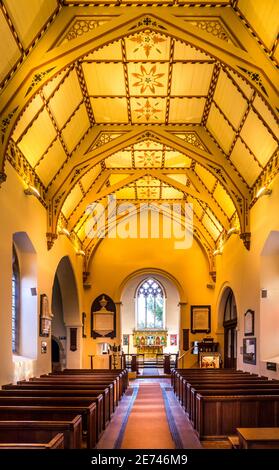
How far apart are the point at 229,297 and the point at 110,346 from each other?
537 cm

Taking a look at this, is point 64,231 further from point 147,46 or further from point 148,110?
point 147,46

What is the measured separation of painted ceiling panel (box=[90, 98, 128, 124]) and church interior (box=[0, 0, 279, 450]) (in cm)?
6

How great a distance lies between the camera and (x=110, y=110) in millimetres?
15961

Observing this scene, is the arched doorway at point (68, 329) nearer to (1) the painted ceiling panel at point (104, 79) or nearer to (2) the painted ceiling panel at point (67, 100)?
(2) the painted ceiling panel at point (67, 100)

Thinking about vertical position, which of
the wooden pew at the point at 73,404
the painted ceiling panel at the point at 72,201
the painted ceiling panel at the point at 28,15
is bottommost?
the wooden pew at the point at 73,404

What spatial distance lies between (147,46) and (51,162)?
4440mm

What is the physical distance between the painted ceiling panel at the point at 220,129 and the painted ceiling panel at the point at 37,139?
164 inches

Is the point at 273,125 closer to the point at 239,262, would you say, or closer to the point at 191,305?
the point at 239,262

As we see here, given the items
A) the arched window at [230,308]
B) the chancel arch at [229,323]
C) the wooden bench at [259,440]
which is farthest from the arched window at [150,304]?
the wooden bench at [259,440]

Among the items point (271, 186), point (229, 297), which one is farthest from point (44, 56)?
point (229, 297)

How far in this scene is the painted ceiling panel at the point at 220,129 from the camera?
1516 centimetres

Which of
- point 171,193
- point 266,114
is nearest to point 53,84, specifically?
point 266,114

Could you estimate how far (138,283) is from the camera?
30594mm

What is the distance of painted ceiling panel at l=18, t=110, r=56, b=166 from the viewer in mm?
13289
